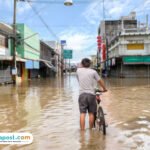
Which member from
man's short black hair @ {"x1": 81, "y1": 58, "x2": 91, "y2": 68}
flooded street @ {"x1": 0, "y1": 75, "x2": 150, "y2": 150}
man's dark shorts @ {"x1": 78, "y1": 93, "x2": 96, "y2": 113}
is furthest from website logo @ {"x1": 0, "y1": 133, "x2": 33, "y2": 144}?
man's short black hair @ {"x1": 81, "y1": 58, "x2": 91, "y2": 68}

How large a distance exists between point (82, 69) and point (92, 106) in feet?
2.99

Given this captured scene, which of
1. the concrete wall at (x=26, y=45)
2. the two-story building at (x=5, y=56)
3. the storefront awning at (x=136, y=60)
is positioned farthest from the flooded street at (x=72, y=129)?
the storefront awning at (x=136, y=60)

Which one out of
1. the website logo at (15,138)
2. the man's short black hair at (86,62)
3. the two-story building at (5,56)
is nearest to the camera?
the website logo at (15,138)

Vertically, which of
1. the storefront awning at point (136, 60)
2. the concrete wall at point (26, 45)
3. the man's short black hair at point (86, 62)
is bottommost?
the man's short black hair at point (86, 62)

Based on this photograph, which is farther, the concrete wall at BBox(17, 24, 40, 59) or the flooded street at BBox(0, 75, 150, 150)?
the concrete wall at BBox(17, 24, 40, 59)

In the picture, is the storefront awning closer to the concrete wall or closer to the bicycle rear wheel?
the concrete wall

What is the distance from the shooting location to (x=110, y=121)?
10773mm

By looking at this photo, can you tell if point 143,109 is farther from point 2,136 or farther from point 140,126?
point 2,136

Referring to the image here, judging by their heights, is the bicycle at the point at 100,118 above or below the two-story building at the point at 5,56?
below

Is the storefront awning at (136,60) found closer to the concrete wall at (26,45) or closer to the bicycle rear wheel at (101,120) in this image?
the concrete wall at (26,45)

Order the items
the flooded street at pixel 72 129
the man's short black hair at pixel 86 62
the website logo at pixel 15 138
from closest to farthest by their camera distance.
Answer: the website logo at pixel 15 138 < the flooded street at pixel 72 129 < the man's short black hair at pixel 86 62

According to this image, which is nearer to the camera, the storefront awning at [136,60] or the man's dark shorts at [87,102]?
the man's dark shorts at [87,102]

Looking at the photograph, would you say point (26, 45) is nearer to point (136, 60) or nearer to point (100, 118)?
point (136, 60)

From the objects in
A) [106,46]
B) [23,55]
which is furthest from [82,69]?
[106,46]
